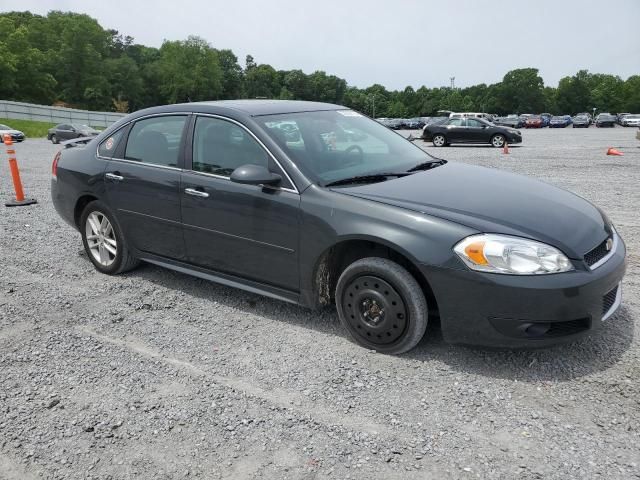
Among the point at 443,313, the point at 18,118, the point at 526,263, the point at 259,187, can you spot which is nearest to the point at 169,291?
the point at 259,187

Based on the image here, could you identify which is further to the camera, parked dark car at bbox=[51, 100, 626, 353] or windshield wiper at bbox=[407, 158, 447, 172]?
windshield wiper at bbox=[407, 158, 447, 172]

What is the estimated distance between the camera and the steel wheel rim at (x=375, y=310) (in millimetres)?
3500

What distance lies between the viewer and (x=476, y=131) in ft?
80.2

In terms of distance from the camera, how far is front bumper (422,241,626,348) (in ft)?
10.2

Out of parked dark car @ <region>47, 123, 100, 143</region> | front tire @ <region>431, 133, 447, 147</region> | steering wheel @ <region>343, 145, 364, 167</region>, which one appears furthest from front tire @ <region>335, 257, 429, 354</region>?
parked dark car @ <region>47, 123, 100, 143</region>

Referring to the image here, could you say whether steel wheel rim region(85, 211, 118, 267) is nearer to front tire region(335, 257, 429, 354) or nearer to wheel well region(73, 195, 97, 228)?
wheel well region(73, 195, 97, 228)

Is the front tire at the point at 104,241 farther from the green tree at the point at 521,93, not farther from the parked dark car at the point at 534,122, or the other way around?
the green tree at the point at 521,93

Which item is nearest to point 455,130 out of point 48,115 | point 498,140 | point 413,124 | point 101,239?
point 498,140

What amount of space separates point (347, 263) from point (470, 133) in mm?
22256

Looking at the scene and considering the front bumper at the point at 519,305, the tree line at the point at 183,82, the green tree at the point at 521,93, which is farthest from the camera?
the green tree at the point at 521,93

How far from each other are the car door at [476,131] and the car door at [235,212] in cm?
2162

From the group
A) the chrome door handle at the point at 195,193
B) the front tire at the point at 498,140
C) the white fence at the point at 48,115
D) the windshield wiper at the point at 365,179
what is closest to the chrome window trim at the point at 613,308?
the windshield wiper at the point at 365,179

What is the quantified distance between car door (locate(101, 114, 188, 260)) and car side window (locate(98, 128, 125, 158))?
0.03m

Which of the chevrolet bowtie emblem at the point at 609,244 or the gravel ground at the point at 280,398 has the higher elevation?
the chevrolet bowtie emblem at the point at 609,244
